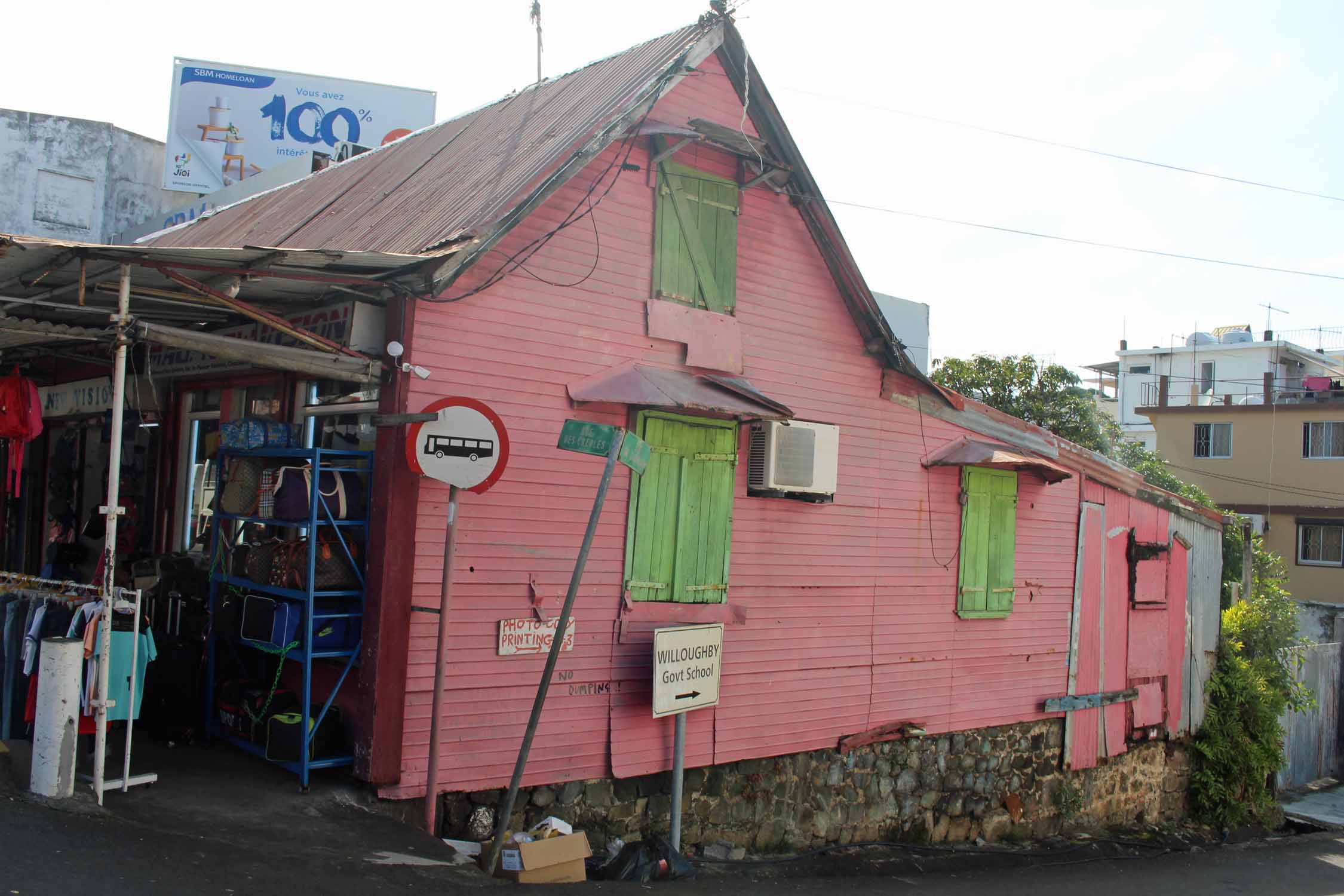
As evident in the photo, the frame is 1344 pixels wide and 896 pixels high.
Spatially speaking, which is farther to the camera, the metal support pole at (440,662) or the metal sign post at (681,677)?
the metal sign post at (681,677)

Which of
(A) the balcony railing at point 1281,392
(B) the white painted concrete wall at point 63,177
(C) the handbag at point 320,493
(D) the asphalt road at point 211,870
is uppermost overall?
(B) the white painted concrete wall at point 63,177

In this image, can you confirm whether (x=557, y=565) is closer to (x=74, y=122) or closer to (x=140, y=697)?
(x=140, y=697)

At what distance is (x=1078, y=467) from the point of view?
1312 centimetres

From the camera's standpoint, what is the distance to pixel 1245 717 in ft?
51.0

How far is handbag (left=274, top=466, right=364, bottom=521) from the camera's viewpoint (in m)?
7.19

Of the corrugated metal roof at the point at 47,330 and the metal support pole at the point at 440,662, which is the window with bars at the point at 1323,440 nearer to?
the metal support pole at the point at 440,662

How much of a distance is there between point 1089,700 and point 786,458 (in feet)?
20.8

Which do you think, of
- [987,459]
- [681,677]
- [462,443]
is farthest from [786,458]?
[462,443]

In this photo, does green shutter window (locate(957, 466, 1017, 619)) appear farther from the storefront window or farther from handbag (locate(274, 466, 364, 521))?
handbag (locate(274, 466, 364, 521))

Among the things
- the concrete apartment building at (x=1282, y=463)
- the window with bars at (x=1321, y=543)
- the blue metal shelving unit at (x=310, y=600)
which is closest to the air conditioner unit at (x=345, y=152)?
the blue metal shelving unit at (x=310, y=600)

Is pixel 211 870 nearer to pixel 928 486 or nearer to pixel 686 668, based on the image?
pixel 686 668

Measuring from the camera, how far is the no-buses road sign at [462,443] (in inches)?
279

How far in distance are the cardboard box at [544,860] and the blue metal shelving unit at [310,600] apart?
134 centimetres

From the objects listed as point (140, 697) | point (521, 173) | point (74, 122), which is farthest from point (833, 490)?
point (74, 122)
